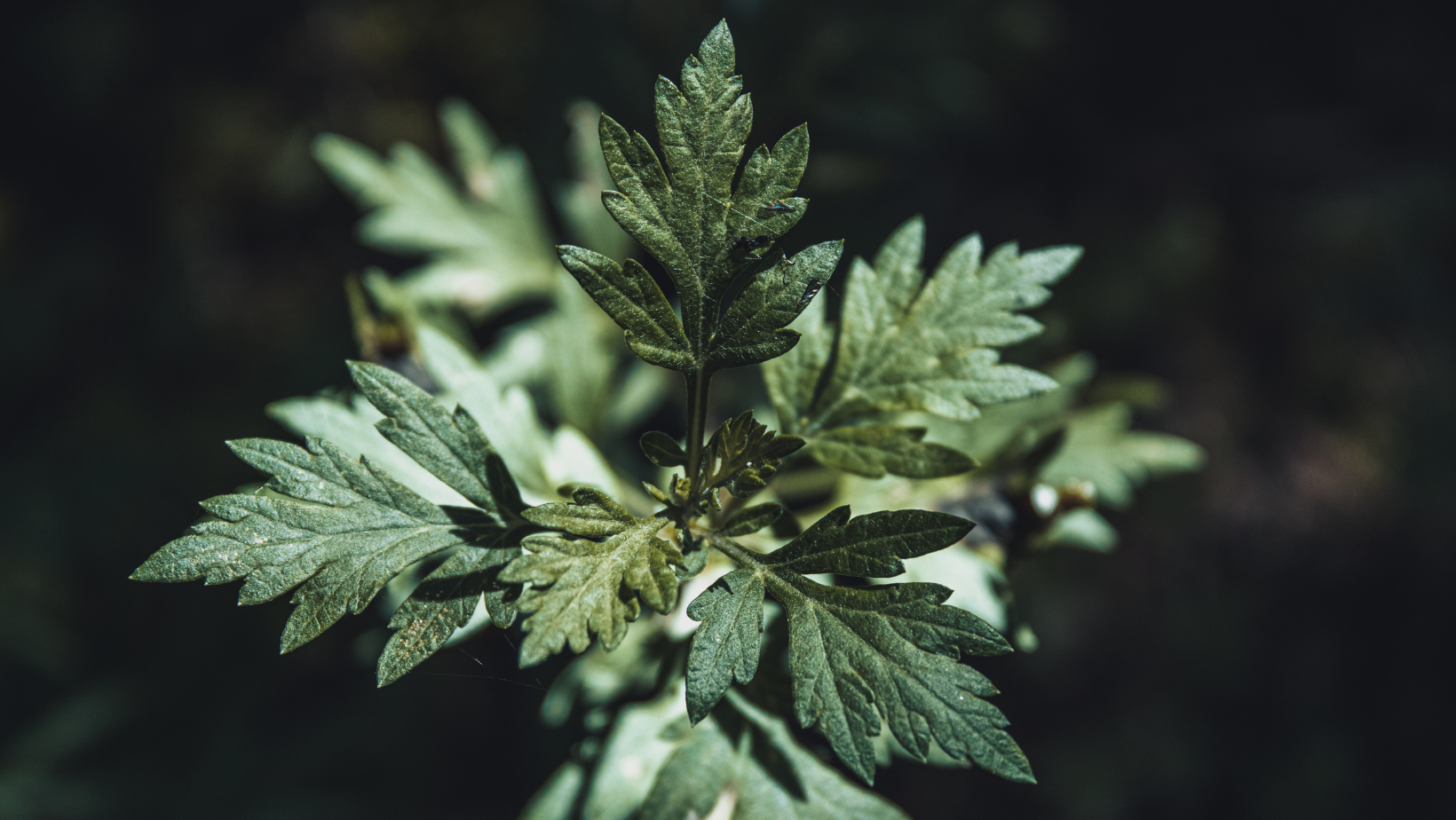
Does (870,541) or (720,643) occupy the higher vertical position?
(870,541)

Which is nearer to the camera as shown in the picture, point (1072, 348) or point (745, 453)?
point (745, 453)

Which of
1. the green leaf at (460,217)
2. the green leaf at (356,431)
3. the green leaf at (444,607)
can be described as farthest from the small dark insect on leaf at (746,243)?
the green leaf at (460,217)

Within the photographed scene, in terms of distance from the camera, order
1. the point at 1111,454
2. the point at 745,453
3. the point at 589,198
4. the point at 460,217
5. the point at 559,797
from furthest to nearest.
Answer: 1. the point at 589,198
2. the point at 460,217
3. the point at 1111,454
4. the point at 559,797
5. the point at 745,453

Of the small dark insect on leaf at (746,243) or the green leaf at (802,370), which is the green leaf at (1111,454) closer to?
the green leaf at (802,370)

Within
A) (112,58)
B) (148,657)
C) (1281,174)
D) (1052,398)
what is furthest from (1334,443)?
(112,58)

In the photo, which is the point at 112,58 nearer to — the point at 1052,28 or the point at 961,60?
the point at 961,60

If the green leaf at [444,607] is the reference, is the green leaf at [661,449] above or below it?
above

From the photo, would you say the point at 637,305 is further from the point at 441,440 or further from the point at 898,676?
the point at 898,676

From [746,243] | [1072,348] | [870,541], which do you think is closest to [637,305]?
[746,243]
